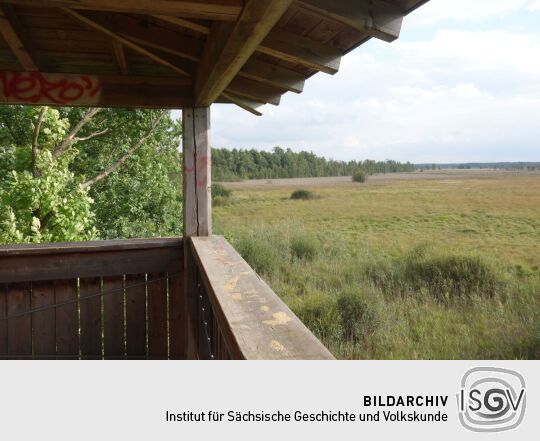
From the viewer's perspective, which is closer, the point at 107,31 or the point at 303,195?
the point at 107,31

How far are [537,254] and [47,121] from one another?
61.7 feet

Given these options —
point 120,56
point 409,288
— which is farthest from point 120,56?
point 409,288

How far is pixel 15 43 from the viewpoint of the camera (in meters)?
2.35

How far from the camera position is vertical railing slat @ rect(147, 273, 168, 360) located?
3.29 m

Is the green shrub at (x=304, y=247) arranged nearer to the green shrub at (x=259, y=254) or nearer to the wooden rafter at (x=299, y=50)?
the green shrub at (x=259, y=254)

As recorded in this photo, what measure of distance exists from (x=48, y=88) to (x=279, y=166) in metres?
40.0

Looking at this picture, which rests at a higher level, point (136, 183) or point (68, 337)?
point (136, 183)

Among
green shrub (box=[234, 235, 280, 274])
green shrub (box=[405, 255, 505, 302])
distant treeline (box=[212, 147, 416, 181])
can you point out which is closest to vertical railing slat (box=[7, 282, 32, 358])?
green shrub (box=[405, 255, 505, 302])

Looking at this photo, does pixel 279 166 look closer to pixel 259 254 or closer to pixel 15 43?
pixel 259 254

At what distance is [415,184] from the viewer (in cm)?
Result: 5547

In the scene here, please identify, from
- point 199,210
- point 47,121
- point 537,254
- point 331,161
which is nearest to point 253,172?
point 331,161

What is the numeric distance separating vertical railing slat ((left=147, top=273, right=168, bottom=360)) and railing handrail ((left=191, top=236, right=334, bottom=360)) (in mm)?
1334
